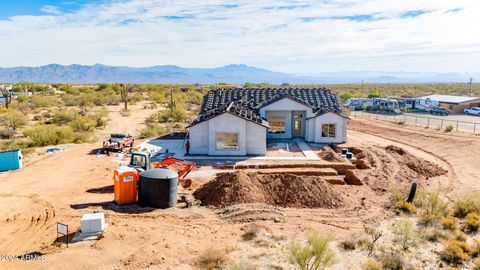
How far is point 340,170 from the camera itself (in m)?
22.5

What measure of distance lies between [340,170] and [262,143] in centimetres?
529

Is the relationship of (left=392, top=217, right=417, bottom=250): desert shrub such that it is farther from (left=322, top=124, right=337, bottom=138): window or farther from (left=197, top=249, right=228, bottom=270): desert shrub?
(left=322, top=124, right=337, bottom=138): window

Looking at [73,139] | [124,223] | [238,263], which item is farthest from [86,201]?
[73,139]

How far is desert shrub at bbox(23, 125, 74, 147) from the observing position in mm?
29059

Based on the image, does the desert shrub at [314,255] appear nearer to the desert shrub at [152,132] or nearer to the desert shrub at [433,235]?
the desert shrub at [433,235]

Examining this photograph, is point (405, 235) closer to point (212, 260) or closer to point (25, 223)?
point (212, 260)

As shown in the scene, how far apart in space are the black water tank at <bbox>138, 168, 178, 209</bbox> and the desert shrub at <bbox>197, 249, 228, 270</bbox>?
4577mm

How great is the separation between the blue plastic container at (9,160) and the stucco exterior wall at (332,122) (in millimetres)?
19074

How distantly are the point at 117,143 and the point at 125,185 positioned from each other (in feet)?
36.9

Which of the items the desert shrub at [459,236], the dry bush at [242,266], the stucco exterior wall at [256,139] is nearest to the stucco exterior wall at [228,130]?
the stucco exterior wall at [256,139]

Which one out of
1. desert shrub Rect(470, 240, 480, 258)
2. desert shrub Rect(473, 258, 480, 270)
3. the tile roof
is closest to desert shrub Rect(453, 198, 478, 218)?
desert shrub Rect(470, 240, 480, 258)

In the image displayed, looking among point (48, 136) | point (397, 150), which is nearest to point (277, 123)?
point (397, 150)

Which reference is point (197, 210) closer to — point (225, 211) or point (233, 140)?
point (225, 211)

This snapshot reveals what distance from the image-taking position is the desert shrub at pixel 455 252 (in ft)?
38.8
